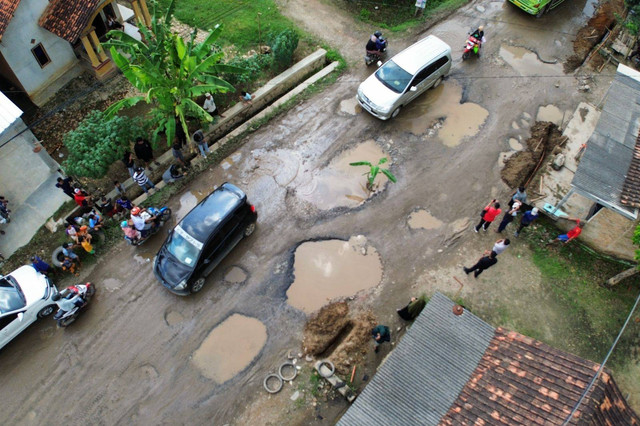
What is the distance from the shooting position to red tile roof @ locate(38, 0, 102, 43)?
15.9m

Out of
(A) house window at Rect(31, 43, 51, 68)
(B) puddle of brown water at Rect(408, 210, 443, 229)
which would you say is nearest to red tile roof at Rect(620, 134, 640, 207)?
(B) puddle of brown water at Rect(408, 210, 443, 229)

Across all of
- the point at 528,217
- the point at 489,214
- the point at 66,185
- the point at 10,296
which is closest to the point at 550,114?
the point at 528,217

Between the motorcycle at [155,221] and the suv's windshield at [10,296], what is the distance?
3.26m

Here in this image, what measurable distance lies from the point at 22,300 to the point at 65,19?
10.7 meters

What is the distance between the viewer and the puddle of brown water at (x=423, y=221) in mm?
14375

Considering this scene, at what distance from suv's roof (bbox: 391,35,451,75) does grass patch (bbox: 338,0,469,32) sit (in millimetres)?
3672

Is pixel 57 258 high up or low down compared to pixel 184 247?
up

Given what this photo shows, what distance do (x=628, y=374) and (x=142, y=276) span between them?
1479 cm

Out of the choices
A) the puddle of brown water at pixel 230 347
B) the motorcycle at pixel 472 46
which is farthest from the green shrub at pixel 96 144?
the motorcycle at pixel 472 46

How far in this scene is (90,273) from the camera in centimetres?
1359

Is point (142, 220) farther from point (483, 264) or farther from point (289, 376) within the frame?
point (483, 264)

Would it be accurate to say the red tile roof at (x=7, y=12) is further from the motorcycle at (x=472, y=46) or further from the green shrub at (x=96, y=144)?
the motorcycle at (x=472, y=46)

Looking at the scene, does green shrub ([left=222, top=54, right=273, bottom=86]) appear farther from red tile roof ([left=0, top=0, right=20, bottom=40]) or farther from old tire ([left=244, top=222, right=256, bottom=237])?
red tile roof ([left=0, top=0, right=20, bottom=40])

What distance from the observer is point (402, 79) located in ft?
54.1
